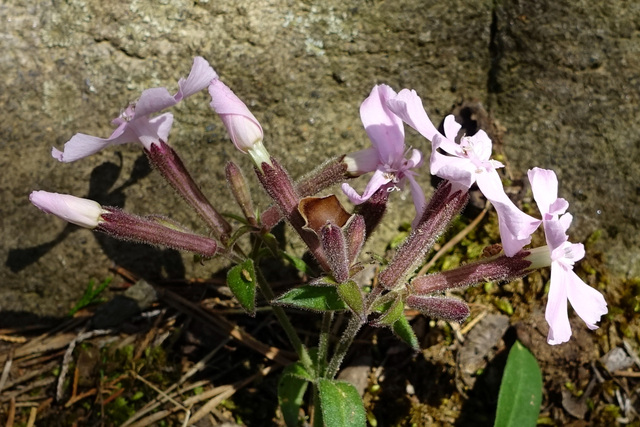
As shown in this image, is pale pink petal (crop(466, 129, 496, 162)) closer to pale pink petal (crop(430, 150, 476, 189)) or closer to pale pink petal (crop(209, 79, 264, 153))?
pale pink petal (crop(430, 150, 476, 189))

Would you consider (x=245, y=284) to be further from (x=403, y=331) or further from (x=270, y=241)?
(x=403, y=331)

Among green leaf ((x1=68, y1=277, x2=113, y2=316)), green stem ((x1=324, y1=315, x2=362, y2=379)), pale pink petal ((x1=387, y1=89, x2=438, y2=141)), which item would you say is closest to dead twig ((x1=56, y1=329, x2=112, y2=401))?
green leaf ((x1=68, y1=277, x2=113, y2=316))

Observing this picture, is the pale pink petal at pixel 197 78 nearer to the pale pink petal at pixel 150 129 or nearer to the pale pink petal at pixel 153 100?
the pale pink petal at pixel 153 100

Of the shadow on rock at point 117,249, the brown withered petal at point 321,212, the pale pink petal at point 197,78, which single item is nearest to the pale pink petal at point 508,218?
the brown withered petal at point 321,212

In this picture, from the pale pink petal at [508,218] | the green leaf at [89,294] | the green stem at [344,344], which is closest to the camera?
the pale pink petal at [508,218]

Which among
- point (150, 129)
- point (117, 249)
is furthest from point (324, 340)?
→ point (117, 249)

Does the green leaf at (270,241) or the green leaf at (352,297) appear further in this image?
the green leaf at (270,241)

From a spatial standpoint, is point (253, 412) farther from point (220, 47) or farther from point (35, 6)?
point (35, 6)
